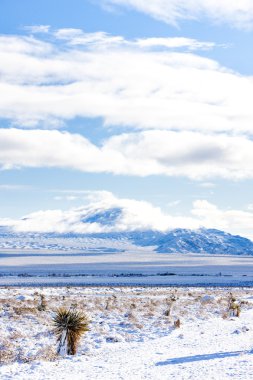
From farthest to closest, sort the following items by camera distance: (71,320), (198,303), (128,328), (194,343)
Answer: (198,303)
(128,328)
(194,343)
(71,320)

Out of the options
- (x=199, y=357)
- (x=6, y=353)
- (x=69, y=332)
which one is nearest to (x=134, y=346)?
(x=69, y=332)

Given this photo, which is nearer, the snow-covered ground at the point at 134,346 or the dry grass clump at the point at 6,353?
the snow-covered ground at the point at 134,346

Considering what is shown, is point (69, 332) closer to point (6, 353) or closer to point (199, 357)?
point (6, 353)

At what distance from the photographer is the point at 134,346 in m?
18.9

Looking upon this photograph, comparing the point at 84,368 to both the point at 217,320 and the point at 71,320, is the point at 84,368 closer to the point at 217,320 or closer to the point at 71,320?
the point at 71,320

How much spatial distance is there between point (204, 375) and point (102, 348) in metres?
5.62

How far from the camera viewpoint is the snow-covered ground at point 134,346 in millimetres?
13984

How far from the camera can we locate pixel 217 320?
2691cm

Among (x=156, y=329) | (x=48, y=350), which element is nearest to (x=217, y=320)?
(x=156, y=329)

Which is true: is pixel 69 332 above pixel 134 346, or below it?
above

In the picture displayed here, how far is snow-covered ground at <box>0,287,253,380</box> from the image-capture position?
14.0 meters

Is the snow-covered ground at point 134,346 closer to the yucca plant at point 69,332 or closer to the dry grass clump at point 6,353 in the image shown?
the dry grass clump at point 6,353

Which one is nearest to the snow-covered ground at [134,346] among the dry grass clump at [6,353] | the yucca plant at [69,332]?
the dry grass clump at [6,353]

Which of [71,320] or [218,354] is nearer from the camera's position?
[218,354]
